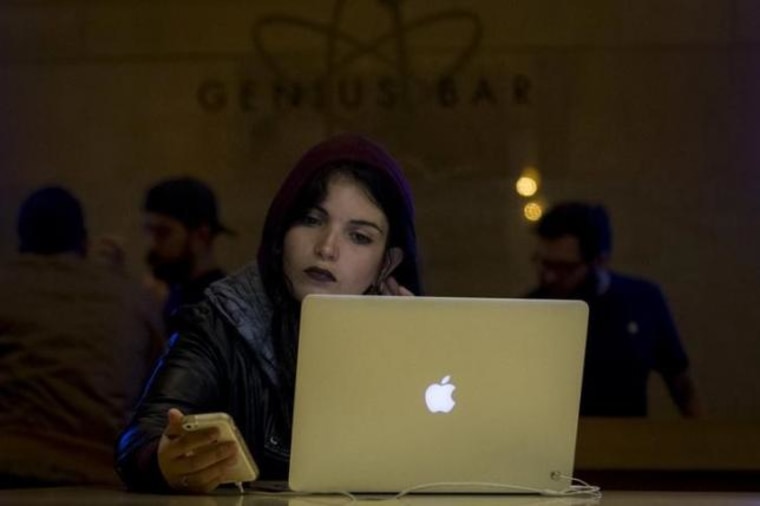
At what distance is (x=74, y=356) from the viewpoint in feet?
14.1

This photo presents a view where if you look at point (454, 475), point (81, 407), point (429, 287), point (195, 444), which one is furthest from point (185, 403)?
point (429, 287)

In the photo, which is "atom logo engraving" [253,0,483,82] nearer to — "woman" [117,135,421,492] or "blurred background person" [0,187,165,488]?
"blurred background person" [0,187,165,488]

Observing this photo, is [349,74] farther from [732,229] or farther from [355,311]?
[355,311]

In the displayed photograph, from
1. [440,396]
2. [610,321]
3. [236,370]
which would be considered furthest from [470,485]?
[610,321]

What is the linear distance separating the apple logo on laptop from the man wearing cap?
9.86 feet

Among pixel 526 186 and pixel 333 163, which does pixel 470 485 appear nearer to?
pixel 333 163

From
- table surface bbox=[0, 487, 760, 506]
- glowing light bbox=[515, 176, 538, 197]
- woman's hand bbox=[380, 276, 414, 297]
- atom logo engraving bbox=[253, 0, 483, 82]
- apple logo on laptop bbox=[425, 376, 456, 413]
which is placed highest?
atom logo engraving bbox=[253, 0, 483, 82]

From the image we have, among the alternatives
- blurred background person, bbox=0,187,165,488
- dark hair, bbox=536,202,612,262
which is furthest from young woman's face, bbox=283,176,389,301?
dark hair, bbox=536,202,612,262

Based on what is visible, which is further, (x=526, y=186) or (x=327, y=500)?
(x=526, y=186)

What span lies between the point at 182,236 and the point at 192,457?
3.11m

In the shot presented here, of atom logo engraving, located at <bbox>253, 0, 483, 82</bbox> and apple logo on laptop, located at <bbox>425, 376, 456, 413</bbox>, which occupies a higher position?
atom logo engraving, located at <bbox>253, 0, 483, 82</bbox>

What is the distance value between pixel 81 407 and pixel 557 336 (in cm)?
210

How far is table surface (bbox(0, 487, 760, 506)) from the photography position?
241 centimetres

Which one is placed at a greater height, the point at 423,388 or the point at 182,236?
the point at 182,236
